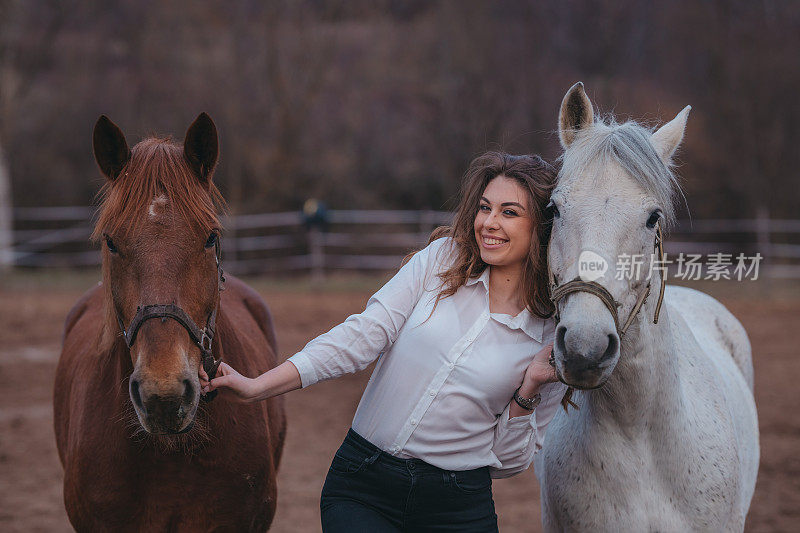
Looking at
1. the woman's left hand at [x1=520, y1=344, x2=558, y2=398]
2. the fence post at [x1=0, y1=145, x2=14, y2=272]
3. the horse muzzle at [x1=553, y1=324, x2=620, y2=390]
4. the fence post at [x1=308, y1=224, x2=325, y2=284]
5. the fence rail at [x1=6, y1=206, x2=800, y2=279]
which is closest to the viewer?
the horse muzzle at [x1=553, y1=324, x2=620, y2=390]

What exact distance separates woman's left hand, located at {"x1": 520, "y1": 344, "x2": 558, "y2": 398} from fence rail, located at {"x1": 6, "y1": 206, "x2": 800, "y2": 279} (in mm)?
11576

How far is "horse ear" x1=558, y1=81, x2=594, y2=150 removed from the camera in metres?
2.52

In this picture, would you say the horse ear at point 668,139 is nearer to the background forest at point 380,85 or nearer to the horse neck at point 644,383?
the horse neck at point 644,383

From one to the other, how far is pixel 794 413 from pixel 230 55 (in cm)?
1555

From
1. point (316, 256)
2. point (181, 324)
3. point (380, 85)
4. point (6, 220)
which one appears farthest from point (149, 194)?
point (380, 85)

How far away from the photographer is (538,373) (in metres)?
2.22

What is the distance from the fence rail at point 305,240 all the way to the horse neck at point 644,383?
1141 centimetres

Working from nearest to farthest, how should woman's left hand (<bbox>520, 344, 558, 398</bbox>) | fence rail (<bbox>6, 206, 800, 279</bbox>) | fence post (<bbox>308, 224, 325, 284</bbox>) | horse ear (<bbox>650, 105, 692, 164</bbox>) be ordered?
woman's left hand (<bbox>520, 344, 558, 398</bbox>), horse ear (<bbox>650, 105, 692, 164</bbox>), fence post (<bbox>308, 224, 325, 284</bbox>), fence rail (<bbox>6, 206, 800, 279</bbox>)

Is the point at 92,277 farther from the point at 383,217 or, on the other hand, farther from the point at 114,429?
the point at 114,429

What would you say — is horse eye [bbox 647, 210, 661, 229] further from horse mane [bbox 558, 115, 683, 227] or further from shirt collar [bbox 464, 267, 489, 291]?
shirt collar [bbox 464, 267, 489, 291]

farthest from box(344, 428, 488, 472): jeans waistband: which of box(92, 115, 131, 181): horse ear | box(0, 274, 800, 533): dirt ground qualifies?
box(0, 274, 800, 533): dirt ground

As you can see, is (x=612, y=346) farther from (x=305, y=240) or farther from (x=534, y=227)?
(x=305, y=240)

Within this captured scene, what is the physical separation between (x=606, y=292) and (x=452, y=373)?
542 millimetres

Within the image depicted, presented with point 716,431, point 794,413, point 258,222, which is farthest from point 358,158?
point 716,431
